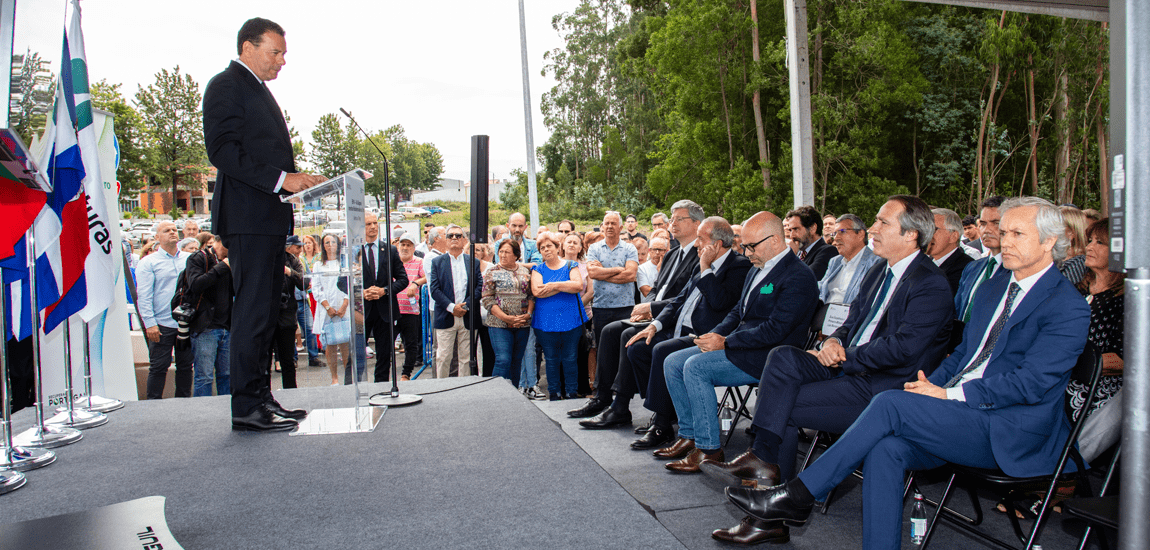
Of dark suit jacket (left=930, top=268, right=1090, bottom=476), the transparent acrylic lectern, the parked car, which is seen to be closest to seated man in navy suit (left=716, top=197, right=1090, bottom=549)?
dark suit jacket (left=930, top=268, right=1090, bottom=476)

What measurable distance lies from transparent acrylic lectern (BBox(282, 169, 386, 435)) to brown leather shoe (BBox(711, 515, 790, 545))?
1574mm

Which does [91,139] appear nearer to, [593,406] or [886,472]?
[593,406]

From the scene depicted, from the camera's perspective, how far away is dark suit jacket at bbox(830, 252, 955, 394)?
279 centimetres

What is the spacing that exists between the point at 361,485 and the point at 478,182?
3.40 metres

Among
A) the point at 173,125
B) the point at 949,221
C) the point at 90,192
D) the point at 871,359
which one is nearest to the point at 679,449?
the point at 871,359

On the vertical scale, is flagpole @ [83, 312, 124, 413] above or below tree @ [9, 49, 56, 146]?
below

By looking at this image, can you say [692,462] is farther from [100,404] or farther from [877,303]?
[100,404]

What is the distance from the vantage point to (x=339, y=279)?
3014 millimetres

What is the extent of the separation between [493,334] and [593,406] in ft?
4.19

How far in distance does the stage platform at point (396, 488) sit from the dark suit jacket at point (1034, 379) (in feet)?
1.15

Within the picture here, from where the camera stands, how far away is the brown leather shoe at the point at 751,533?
264cm

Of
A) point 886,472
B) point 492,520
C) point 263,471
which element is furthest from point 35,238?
point 886,472

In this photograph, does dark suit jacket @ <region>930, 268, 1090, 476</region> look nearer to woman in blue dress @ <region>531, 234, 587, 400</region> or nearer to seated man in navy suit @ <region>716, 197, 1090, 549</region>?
seated man in navy suit @ <region>716, 197, 1090, 549</region>

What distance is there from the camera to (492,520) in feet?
6.45
